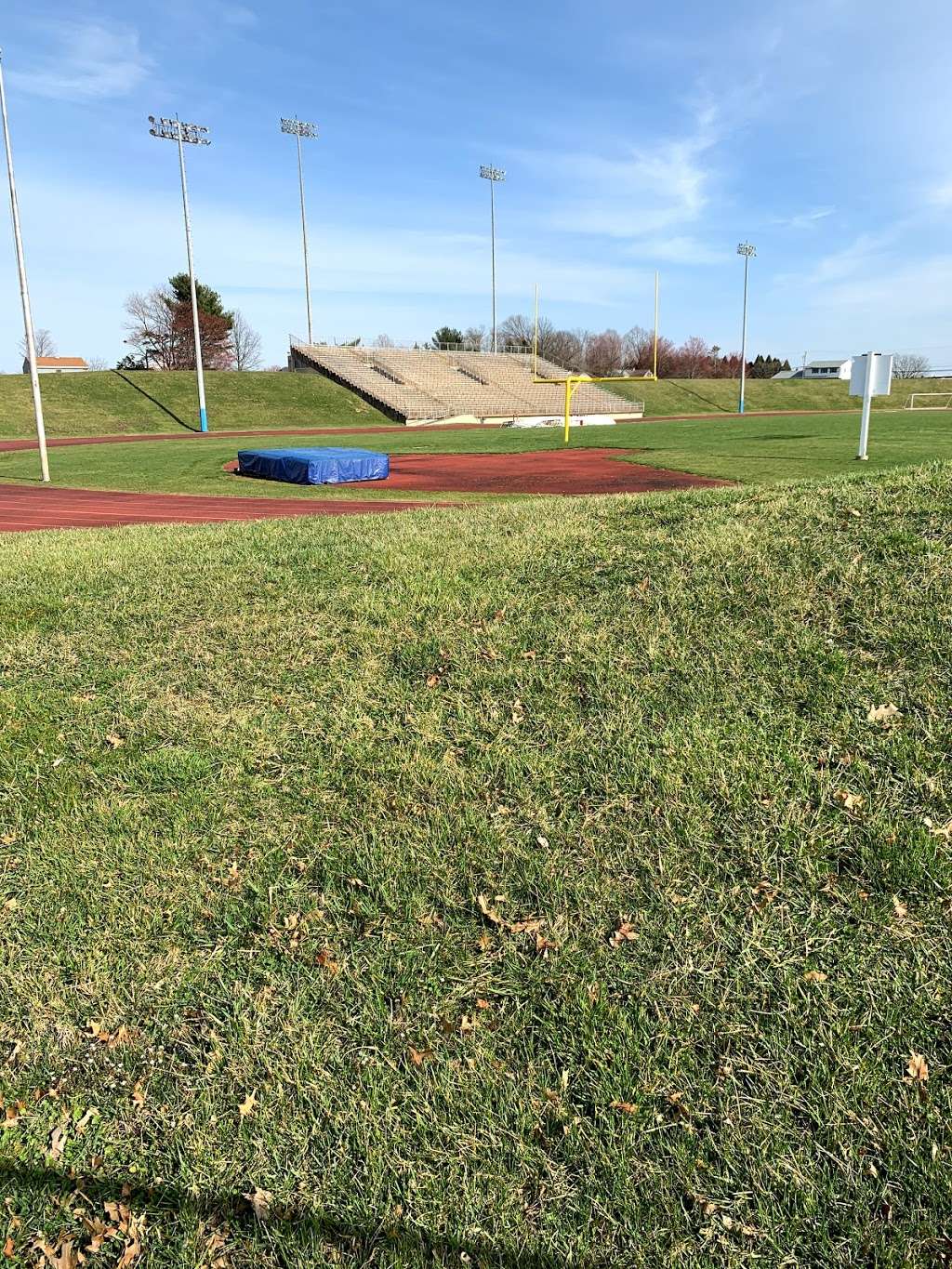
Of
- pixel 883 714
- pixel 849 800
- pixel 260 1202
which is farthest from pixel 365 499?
Result: pixel 260 1202

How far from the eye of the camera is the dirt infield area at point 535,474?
60.9 feet

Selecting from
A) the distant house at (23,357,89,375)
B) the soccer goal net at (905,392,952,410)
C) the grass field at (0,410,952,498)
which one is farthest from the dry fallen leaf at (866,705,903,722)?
the distant house at (23,357,89,375)

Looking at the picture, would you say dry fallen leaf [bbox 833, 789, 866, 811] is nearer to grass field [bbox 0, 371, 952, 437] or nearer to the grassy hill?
grass field [bbox 0, 371, 952, 437]

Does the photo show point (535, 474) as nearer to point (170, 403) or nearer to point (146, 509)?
point (146, 509)

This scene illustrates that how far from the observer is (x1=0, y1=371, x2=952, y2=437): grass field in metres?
47.8

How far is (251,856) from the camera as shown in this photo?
373 centimetres

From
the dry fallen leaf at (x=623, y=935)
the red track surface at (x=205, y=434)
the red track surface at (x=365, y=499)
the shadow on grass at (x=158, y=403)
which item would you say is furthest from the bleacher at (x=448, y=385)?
the dry fallen leaf at (x=623, y=935)

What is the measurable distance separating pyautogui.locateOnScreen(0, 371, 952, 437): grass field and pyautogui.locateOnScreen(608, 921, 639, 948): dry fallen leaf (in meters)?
48.8

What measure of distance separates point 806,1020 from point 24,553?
341 inches

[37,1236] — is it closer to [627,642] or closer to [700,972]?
[700,972]

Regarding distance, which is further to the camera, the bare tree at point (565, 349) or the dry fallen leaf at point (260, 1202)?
the bare tree at point (565, 349)

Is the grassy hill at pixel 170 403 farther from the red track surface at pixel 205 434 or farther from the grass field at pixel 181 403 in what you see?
the red track surface at pixel 205 434

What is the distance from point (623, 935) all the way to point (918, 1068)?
40.2 inches

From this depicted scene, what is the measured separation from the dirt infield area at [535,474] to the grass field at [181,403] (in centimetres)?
2544
